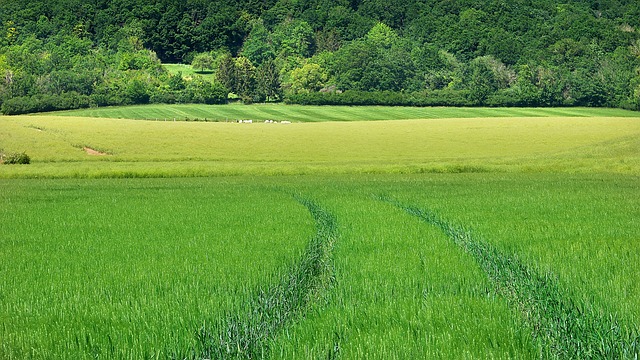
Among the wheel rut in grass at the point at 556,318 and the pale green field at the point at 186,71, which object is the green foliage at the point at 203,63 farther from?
the wheel rut in grass at the point at 556,318

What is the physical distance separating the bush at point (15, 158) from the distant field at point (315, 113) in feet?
144

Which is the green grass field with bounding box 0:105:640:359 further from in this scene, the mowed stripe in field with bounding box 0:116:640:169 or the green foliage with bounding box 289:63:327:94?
the green foliage with bounding box 289:63:327:94

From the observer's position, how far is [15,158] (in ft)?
148

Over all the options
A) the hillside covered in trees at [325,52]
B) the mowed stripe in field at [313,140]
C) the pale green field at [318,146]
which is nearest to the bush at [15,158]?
the pale green field at [318,146]

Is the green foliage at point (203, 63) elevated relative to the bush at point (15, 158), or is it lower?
elevated

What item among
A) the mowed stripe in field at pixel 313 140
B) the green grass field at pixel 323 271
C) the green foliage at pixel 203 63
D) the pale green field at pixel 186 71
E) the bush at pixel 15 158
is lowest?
the bush at pixel 15 158

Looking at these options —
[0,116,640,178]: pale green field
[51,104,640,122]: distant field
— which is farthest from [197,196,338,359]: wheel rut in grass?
[51,104,640,122]: distant field

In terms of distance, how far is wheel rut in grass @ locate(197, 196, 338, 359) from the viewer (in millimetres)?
6402

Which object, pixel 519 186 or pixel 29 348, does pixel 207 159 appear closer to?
pixel 519 186

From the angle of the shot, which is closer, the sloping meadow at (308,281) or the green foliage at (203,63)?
the sloping meadow at (308,281)

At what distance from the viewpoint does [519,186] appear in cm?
2800

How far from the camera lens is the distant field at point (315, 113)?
93.3 metres

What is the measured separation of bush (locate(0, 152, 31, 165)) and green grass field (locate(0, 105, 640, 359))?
16.0 meters

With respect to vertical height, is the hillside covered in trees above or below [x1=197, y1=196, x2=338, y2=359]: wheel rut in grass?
above
